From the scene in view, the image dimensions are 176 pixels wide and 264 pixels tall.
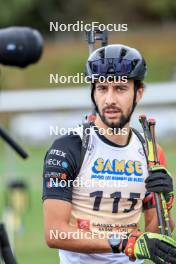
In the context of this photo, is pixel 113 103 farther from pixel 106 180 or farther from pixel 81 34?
pixel 81 34

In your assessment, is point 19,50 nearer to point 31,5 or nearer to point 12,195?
point 12,195

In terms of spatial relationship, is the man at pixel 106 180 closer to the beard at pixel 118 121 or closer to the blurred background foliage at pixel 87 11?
the beard at pixel 118 121

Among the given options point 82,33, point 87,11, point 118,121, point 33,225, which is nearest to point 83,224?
point 118,121

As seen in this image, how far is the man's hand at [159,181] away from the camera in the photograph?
597 centimetres

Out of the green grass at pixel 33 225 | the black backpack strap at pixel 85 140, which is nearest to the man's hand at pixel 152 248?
the black backpack strap at pixel 85 140

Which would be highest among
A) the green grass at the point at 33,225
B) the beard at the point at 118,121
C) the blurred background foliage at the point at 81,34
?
the blurred background foliage at the point at 81,34

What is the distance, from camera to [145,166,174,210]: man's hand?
19.6 ft

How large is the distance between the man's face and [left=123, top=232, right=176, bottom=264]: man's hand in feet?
2.24

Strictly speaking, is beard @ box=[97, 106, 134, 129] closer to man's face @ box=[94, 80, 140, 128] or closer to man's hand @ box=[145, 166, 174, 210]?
man's face @ box=[94, 80, 140, 128]

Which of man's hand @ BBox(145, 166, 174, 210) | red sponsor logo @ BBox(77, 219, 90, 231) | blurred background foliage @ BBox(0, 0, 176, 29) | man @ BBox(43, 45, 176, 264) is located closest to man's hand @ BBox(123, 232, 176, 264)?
man @ BBox(43, 45, 176, 264)

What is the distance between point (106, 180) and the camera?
6270 mm

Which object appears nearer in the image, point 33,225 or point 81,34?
point 33,225

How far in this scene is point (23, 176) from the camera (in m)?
18.3

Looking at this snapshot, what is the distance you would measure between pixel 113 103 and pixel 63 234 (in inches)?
31.6
